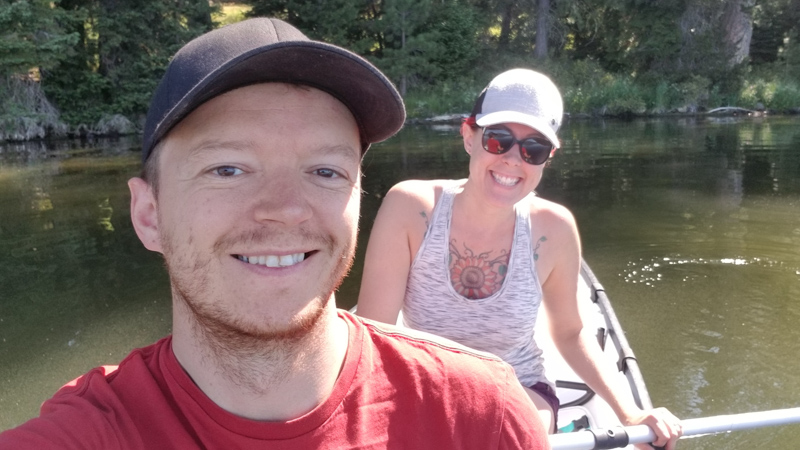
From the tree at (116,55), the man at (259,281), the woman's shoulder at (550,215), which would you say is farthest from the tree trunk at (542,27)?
the man at (259,281)

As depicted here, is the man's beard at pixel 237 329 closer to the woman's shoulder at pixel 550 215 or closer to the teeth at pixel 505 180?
the teeth at pixel 505 180

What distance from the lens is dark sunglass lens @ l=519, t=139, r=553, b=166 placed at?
2.31m

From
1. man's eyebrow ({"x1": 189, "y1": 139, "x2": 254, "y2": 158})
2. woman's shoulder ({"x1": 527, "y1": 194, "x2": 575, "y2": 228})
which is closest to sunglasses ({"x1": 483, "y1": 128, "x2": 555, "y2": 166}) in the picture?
woman's shoulder ({"x1": 527, "y1": 194, "x2": 575, "y2": 228})

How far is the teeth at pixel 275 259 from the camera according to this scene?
3.82 feet

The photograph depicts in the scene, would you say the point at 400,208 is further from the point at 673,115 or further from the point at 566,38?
the point at 566,38

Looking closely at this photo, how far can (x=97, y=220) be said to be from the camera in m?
→ 9.41

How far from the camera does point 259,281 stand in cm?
115

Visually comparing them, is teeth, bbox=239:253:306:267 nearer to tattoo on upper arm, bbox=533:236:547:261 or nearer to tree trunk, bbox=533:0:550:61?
tattoo on upper arm, bbox=533:236:547:261

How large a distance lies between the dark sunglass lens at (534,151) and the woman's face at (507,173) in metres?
0.01

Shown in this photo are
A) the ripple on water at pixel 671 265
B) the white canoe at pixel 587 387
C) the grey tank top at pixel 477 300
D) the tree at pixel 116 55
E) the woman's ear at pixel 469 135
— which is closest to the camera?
the grey tank top at pixel 477 300

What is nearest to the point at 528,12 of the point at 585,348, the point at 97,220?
the point at 97,220

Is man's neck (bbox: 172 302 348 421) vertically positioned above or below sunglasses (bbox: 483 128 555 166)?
below

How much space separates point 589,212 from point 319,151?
8481 millimetres

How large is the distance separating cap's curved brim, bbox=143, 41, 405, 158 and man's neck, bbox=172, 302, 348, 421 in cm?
37
